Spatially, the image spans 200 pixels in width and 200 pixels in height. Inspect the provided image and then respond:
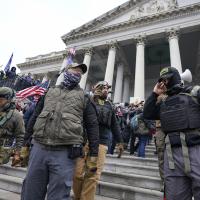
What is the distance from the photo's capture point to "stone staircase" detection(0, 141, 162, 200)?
160 inches

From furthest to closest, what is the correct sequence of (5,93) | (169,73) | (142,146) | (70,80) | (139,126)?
(139,126)
(142,146)
(5,93)
(70,80)
(169,73)

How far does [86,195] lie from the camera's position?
3.42 meters

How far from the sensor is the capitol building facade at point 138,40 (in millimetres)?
19875

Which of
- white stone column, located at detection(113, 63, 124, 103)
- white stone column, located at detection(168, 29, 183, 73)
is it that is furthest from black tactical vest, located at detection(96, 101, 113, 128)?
white stone column, located at detection(113, 63, 124, 103)

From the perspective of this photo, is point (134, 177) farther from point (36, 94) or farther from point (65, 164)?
point (36, 94)

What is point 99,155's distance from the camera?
3734 millimetres

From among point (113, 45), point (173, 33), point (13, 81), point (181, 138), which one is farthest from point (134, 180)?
point (113, 45)

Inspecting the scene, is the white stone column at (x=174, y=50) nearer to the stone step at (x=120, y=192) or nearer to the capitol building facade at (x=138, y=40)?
the capitol building facade at (x=138, y=40)

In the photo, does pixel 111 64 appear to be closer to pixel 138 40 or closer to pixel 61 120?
pixel 138 40

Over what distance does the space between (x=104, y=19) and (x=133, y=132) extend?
65.5ft

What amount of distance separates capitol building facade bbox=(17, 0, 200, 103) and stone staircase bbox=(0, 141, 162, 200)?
12884 mm

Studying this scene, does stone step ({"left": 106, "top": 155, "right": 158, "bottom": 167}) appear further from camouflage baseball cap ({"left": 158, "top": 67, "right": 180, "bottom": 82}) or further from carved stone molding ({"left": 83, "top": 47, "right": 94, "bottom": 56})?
carved stone molding ({"left": 83, "top": 47, "right": 94, "bottom": 56})

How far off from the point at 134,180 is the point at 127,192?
59cm

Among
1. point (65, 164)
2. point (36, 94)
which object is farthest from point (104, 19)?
point (65, 164)
